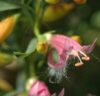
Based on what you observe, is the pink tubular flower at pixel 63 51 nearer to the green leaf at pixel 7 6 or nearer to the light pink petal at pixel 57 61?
the light pink petal at pixel 57 61

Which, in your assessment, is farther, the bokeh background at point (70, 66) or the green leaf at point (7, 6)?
the bokeh background at point (70, 66)

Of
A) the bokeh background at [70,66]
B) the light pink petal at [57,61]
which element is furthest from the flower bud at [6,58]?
the light pink petal at [57,61]

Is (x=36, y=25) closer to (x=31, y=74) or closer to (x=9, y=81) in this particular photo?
(x=31, y=74)

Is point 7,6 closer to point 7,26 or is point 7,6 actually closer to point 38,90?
point 7,26

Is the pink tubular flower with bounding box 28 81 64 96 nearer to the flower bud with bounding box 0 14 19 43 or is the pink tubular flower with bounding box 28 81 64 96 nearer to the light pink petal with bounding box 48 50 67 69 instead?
the light pink petal with bounding box 48 50 67 69

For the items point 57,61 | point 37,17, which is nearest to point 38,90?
point 57,61

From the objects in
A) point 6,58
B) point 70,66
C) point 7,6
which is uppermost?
point 7,6
